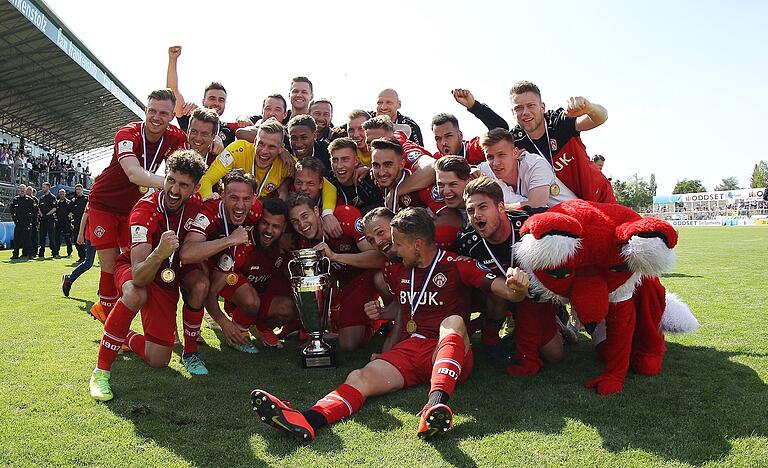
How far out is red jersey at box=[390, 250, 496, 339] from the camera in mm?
3885

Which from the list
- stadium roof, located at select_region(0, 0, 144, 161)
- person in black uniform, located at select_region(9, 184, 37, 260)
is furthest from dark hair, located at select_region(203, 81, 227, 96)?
stadium roof, located at select_region(0, 0, 144, 161)

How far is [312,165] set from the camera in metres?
5.11

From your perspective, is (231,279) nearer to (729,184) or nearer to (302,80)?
(302,80)

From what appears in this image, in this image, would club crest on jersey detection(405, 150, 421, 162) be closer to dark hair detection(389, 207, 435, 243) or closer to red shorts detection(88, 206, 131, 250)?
dark hair detection(389, 207, 435, 243)

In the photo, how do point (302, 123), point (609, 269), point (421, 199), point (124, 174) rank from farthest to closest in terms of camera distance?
point (302, 123)
point (124, 174)
point (421, 199)
point (609, 269)

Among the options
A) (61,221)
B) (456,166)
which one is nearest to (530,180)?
(456,166)

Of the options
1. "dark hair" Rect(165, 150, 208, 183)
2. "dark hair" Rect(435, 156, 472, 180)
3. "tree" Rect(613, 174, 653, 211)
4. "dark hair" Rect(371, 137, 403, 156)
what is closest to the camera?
"dark hair" Rect(165, 150, 208, 183)

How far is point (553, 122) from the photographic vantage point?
4.72m

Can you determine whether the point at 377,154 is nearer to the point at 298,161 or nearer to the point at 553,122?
the point at 298,161

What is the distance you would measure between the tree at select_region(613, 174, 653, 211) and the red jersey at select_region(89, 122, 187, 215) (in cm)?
8201

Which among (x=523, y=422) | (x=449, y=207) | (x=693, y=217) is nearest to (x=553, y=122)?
(x=449, y=207)

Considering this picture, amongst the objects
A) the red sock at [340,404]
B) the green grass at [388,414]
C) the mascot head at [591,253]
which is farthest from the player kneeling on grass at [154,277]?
the mascot head at [591,253]

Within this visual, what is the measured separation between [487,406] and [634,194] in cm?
10530

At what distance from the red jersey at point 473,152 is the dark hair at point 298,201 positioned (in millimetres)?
1503
